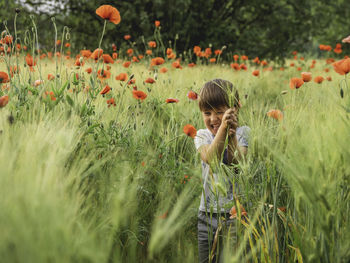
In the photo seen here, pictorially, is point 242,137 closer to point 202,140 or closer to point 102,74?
point 202,140

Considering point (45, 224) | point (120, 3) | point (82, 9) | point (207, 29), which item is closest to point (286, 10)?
point (207, 29)

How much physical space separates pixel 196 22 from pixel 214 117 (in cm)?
547

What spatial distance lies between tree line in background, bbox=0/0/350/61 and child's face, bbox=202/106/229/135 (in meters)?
4.53

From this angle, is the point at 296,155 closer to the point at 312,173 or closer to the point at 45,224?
the point at 312,173

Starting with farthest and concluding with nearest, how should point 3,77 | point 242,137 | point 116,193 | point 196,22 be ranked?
point 196,22
point 242,137
point 3,77
point 116,193

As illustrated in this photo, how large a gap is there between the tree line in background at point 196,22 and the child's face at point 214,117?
4.53m

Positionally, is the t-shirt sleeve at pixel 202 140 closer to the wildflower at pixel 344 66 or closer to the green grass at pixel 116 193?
the green grass at pixel 116 193

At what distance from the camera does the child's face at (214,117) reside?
1536 millimetres

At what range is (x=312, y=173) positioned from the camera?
0.82m

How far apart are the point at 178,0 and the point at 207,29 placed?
1.37 metres

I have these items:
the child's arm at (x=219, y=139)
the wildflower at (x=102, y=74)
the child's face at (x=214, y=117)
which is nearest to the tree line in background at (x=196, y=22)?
the wildflower at (x=102, y=74)

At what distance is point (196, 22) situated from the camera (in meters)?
6.63

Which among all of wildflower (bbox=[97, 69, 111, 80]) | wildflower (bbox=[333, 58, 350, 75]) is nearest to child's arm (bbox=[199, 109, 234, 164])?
wildflower (bbox=[333, 58, 350, 75])

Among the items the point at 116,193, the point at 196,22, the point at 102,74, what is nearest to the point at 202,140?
the point at 102,74
